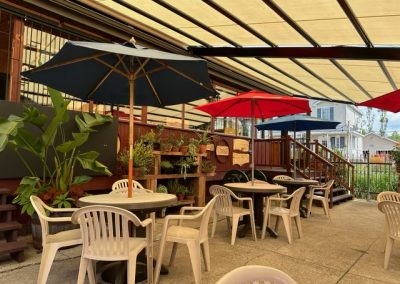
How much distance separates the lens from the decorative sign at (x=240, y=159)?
9.11m

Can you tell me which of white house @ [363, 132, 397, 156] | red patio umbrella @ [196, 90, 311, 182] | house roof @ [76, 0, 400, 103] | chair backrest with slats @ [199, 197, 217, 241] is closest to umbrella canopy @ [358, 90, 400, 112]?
red patio umbrella @ [196, 90, 311, 182]

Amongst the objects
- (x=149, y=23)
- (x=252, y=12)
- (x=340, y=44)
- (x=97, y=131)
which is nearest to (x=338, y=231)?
(x=340, y=44)

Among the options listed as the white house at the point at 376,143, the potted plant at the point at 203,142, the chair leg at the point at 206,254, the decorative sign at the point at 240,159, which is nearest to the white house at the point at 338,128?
the white house at the point at 376,143

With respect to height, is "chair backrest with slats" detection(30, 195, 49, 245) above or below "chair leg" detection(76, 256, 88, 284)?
above

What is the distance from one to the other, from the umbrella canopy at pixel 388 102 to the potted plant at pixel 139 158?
3707 millimetres

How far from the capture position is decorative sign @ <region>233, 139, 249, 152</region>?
9.19 metres

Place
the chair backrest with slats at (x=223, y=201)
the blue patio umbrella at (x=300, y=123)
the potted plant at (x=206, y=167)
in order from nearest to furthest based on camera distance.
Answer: the chair backrest with slats at (x=223, y=201) < the potted plant at (x=206, y=167) < the blue patio umbrella at (x=300, y=123)

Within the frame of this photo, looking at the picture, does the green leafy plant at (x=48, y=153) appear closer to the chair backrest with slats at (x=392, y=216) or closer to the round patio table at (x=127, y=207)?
the round patio table at (x=127, y=207)

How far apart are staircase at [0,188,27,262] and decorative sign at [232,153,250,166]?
613 cm

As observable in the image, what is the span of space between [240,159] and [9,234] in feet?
21.4

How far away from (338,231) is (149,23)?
518 cm

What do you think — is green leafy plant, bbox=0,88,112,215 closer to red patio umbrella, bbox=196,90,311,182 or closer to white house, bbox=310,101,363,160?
red patio umbrella, bbox=196,90,311,182

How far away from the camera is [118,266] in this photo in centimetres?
329

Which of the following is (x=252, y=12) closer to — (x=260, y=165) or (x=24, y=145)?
(x=24, y=145)
